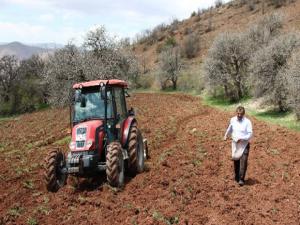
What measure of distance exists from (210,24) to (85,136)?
82.3 meters

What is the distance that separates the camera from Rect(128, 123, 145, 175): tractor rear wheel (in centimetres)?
1232

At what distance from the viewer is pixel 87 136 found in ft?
37.3

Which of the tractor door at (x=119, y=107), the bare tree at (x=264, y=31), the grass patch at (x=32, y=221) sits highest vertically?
the bare tree at (x=264, y=31)

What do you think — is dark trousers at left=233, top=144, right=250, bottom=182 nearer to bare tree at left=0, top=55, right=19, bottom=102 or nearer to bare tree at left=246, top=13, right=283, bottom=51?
bare tree at left=246, top=13, right=283, bottom=51

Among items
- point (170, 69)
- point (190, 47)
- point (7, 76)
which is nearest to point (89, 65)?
point (170, 69)

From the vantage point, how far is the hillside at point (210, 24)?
241 feet

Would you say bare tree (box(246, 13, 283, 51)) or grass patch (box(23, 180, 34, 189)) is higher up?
bare tree (box(246, 13, 283, 51))

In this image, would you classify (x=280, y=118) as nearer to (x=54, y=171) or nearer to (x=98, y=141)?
(x=98, y=141)

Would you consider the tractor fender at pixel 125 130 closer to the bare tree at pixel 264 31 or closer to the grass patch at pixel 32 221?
the grass patch at pixel 32 221

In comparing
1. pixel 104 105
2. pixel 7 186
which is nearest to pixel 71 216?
pixel 104 105

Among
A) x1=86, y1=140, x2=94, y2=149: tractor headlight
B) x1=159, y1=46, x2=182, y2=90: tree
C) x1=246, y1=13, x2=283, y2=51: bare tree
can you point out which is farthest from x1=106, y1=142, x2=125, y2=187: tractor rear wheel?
x1=159, y1=46, x2=182, y2=90: tree

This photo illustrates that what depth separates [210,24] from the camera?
90.6m

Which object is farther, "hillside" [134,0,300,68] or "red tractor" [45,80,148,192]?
"hillside" [134,0,300,68]

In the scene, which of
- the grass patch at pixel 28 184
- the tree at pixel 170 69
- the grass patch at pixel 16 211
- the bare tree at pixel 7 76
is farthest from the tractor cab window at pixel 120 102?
the bare tree at pixel 7 76
